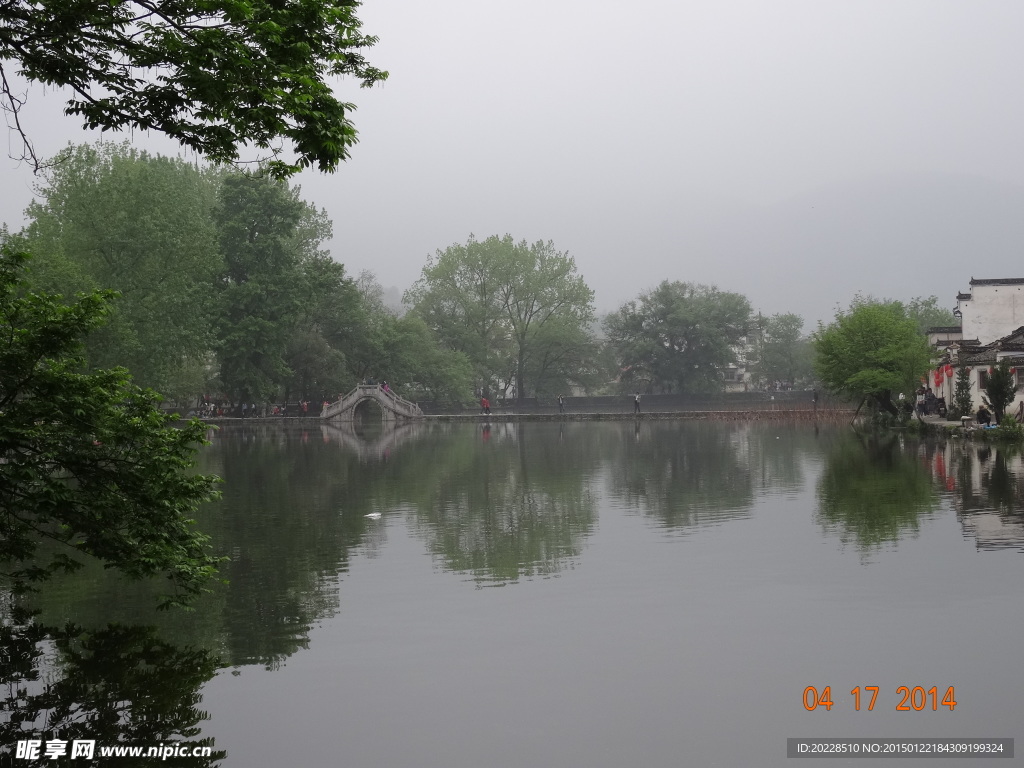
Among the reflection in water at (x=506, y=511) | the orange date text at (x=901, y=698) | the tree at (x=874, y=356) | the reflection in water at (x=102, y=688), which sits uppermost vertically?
the tree at (x=874, y=356)

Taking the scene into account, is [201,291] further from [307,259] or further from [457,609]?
[457,609]

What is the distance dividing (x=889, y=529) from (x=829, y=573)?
3.95 meters

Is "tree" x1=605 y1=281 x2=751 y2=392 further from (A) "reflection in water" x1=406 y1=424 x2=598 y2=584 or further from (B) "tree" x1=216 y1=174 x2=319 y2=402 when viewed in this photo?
(A) "reflection in water" x1=406 y1=424 x2=598 y2=584

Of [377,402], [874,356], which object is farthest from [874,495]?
[377,402]

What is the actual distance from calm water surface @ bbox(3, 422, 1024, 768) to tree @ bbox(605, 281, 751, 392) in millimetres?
73591

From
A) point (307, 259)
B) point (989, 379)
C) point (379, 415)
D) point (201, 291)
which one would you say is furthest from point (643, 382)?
point (989, 379)

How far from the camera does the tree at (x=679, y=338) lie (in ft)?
313

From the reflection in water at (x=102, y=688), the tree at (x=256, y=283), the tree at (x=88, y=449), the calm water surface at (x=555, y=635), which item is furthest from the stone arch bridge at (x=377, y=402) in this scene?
the tree at (x=88, y=449)

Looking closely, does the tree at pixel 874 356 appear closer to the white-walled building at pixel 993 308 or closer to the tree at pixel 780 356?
the white-walled building at pixel 993 308

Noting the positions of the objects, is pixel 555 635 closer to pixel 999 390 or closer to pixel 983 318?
pixel 999 390

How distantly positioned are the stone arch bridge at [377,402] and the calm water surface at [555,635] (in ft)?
171

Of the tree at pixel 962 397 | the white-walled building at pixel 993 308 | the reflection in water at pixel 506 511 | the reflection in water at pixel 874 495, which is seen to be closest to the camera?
the reflection in water at pixel 506 511

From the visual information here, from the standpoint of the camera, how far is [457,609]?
40.2 feet

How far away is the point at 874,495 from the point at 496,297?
74.2 meters
